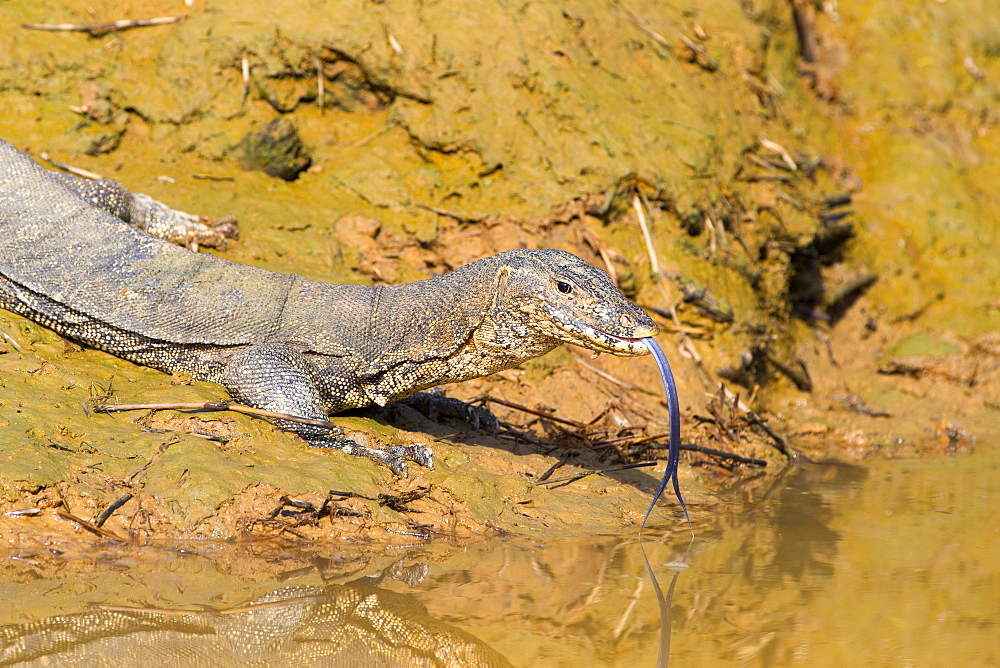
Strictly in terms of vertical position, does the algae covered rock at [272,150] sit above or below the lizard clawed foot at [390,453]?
above

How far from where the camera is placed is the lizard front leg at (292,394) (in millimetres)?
5984

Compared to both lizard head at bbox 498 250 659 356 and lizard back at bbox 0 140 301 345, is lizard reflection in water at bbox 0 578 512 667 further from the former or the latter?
lizard back at bbox 0 140 301 345

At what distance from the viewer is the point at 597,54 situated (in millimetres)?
10734

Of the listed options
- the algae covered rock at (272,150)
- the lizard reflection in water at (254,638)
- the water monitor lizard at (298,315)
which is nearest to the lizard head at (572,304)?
the water monitor lizard at (298,315)

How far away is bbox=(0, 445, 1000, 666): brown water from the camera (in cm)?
394

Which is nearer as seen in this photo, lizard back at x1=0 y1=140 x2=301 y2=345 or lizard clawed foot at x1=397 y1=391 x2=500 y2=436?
lizard back at x1=0 y1=140 x2=301 y2=345

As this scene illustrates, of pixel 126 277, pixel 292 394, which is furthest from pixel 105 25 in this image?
pixel 292 394

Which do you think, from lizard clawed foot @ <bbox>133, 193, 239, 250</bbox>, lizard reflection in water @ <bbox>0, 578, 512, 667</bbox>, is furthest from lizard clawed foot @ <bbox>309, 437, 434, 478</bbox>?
lizard clawed foot @ <bbox>133, 193, 239, 250</bbox>

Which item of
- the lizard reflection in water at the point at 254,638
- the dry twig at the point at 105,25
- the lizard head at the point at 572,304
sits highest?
the lizard head at the point at 572,304

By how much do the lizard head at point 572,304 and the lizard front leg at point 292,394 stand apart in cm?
114

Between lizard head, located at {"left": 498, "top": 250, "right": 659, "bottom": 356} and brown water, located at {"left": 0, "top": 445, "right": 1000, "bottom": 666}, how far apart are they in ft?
3.92

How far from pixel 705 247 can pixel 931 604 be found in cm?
566

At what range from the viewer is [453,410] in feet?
23.4

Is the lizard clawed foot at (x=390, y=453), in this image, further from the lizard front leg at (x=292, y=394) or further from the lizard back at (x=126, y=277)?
the lizard back at (x=126, y=277)
